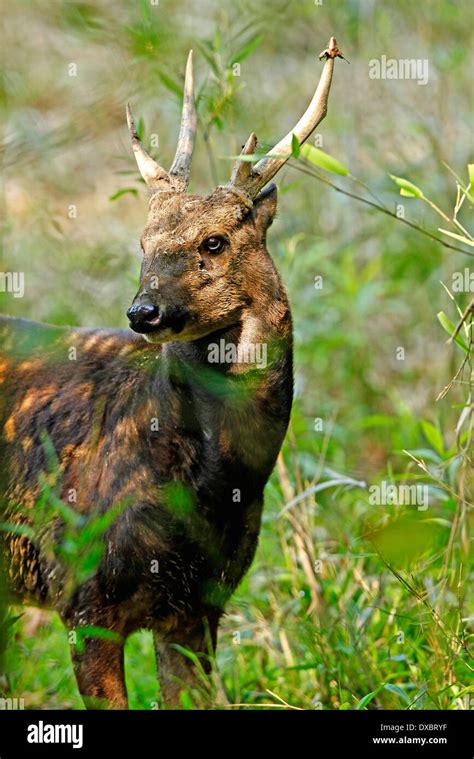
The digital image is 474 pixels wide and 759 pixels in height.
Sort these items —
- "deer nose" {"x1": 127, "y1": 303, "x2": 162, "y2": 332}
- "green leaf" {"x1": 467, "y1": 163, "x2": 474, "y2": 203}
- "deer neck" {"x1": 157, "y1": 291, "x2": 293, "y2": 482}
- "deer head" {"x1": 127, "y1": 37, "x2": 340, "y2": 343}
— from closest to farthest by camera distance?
1. "green leaf" {"x1": 467, "y1": 163, "x2": 474, "y2": 203}
2. "deer nose" {"x1": 127, "y1": 303, "x2": 162, "y2": 332}
3. "deer head" {"x1": 127, "y1": 37, "x2": 340, "y2": 343}
4. "deer neck" {"x1": 157, "y1": 291, "x2": 293, "y2": 482}

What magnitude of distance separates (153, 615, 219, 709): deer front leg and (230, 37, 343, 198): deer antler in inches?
76.0

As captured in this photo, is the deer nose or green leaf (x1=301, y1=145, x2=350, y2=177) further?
the deer nose

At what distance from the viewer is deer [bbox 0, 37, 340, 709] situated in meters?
4.67

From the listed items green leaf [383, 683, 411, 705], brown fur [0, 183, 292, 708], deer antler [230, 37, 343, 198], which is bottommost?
green leaf [383, 683, 411, 705]

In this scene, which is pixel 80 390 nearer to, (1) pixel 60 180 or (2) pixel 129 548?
(2) pixel 129 548

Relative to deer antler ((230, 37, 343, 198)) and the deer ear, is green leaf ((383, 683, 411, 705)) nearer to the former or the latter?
the deer ear

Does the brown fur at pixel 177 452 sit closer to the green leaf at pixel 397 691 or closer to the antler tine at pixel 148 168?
the antler tine at pixel 148 168

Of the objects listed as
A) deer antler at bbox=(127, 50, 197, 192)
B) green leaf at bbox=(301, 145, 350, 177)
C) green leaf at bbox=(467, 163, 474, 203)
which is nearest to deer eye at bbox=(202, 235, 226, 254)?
deer antler at bbox=(127, 50, 197, 192)

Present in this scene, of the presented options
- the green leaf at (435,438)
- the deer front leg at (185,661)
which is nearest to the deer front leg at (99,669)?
the deer front leg at (185,661)

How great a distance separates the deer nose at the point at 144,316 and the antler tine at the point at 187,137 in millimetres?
864

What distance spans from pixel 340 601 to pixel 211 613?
885 millimetres

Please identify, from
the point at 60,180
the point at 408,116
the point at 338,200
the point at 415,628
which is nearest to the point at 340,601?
the point at 415,628

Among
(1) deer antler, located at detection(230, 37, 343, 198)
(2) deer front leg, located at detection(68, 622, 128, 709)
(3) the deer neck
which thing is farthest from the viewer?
(2) deer front leg, located at detection(68, 622, 128, 709)

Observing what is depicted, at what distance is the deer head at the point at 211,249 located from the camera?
4480mm
